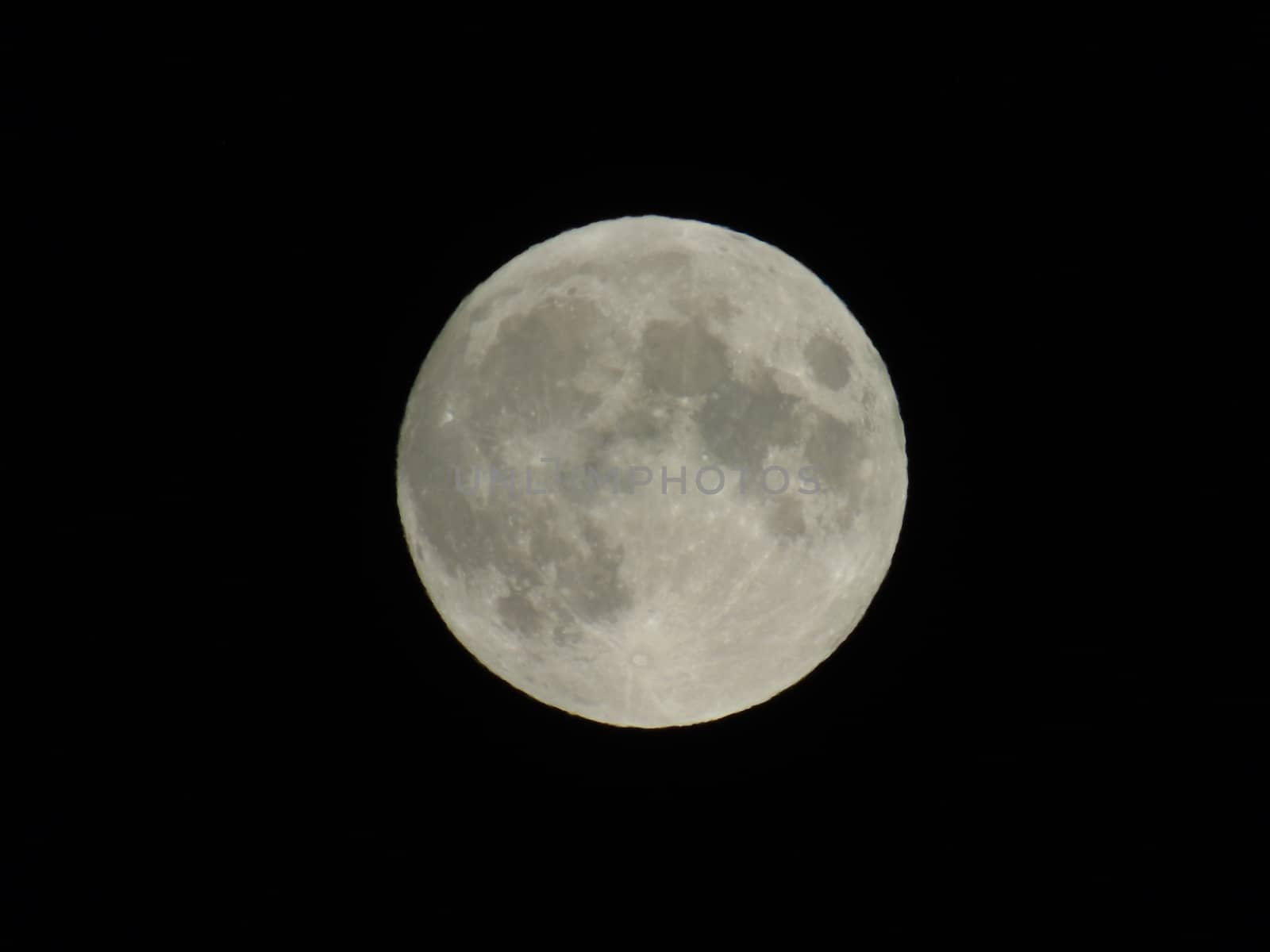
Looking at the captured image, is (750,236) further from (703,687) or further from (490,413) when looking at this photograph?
(703,687)

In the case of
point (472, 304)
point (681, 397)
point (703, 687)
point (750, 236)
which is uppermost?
point (750, 236)

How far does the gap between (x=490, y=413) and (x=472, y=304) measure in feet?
2.20

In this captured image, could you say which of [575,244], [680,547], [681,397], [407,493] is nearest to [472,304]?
[575,244]

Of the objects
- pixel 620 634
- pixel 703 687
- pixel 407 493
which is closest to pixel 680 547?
pixel 620 634

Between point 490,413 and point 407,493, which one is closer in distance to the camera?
point 490,413

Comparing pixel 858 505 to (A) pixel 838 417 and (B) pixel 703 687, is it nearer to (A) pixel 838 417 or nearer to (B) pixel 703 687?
(A) pixel 838 417

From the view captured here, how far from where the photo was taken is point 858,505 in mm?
4000

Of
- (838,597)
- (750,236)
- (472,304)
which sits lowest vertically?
(838,597)

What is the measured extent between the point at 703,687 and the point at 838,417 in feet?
3.81

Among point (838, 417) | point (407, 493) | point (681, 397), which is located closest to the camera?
point (681, 397)

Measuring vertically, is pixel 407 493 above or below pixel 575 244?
below

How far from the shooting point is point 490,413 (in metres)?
3.80

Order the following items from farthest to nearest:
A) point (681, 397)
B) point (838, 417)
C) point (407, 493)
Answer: point (407, 493), point (838, 417), point (681, 397)

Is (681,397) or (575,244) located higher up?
(575,244)
